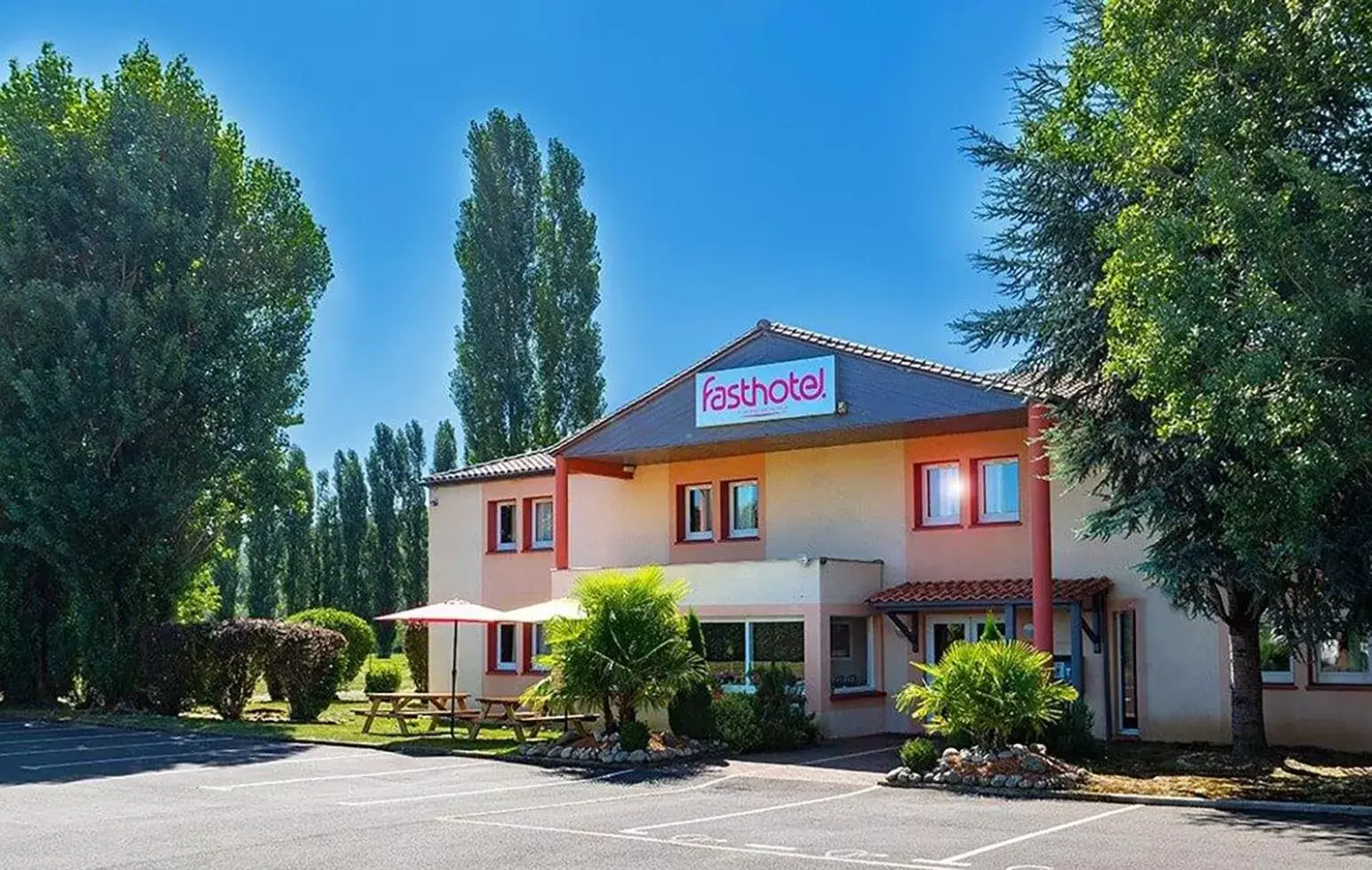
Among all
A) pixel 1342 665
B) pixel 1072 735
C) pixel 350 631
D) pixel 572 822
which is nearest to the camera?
pixel 572 822

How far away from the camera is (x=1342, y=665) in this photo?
2061 cm

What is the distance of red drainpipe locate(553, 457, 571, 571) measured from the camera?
27.3 meters

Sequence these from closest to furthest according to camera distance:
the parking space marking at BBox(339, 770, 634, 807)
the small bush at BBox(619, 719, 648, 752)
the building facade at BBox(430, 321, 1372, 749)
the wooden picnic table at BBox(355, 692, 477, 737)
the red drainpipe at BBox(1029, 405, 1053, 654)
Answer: the parking space marking at BBox(339, 770, 634, 807), the small bush at BBox(619, 719, 648, 752), the red drainpipe at BBox(1029, 405, 1053, 654), the building facade at BBox(430, 321, 1372, 749), the wooden picnic table at BBox(355, 692, 477, 737)

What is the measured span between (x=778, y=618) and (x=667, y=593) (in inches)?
127

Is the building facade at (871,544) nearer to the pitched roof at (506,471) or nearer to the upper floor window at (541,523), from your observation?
the pitched roof at (506,471)

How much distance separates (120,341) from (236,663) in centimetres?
697

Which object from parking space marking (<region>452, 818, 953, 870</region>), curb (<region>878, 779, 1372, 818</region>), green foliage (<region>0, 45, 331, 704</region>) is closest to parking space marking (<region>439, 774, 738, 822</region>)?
parking space marking (<region>452, 818, 953, 870</region>)

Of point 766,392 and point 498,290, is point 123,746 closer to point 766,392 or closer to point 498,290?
point 766,392

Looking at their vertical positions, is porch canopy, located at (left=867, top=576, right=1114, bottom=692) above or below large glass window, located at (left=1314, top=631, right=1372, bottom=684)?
above

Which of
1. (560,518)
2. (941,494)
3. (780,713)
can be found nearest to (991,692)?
(780,713)

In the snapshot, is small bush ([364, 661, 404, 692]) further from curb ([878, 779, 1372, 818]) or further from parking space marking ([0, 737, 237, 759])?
curb ([878, 779, 1372, 818])

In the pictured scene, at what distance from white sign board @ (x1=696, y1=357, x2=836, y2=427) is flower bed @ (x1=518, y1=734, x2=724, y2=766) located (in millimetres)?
5998

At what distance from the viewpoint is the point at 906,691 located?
1850cm

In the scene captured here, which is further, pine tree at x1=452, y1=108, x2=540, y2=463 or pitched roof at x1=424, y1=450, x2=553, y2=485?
pine tree at x1=452, y1=108, x2=540, y2=463
